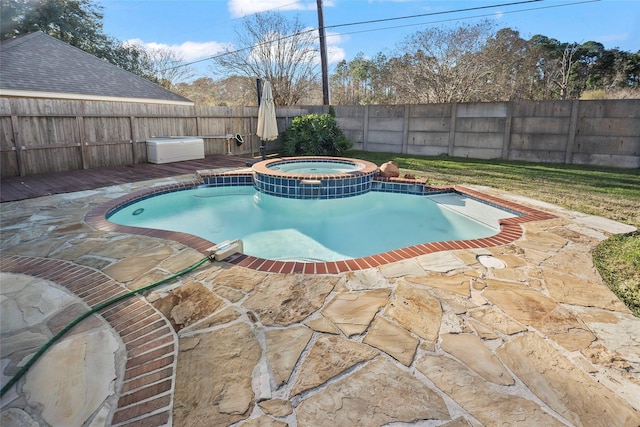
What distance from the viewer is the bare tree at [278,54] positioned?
17469mm

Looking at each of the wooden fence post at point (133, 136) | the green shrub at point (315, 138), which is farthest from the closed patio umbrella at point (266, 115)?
the wooden fence post at point (133, 136)

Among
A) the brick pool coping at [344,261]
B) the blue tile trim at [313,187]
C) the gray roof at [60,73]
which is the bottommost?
the brick pool coping at [344,261]

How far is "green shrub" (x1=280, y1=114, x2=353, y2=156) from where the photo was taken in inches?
426

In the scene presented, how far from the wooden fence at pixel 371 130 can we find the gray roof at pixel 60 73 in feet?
10.9

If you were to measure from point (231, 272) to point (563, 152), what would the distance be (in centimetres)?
989

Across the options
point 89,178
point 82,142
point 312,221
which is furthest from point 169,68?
point 312,221

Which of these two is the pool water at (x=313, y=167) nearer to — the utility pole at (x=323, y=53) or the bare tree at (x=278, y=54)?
the utility pole at (x=323, y=53)

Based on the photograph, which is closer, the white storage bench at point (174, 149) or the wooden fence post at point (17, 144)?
the wooden fence post at point (17, 144)

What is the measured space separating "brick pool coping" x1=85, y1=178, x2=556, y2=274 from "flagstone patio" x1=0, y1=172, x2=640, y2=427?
0.14m

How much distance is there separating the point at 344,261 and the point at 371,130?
32.0ft

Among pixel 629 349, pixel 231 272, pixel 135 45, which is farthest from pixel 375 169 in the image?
pixel 135 45

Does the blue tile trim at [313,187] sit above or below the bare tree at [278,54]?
below

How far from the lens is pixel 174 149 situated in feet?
30.1

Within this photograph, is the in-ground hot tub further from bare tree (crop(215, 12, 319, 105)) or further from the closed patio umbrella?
bare tree (crop(215, 12, 319, 105))
